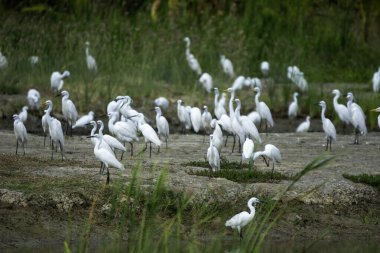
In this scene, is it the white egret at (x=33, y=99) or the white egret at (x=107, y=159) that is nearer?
the white egret at (x=107, y=159)

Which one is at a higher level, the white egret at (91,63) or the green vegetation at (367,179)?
the white egret at (91,63)

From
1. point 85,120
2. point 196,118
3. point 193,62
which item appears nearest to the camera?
point 196,118

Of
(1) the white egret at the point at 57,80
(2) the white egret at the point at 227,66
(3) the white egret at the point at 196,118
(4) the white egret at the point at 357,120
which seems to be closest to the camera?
A: (4) the white egret at the point at 357,120

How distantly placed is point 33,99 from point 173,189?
755cm

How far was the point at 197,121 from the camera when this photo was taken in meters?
16.7

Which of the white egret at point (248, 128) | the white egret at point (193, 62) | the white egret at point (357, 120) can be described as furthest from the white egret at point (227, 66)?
the white egret at point (248, 128)

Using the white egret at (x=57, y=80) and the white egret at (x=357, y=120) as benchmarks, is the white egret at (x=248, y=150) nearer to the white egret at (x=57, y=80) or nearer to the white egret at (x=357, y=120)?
the white egret at (x=357, y=120)

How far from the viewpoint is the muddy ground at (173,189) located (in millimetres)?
10258

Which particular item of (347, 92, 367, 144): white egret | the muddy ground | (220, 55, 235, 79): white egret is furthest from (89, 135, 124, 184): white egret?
(220, 55, 235, 79): white egret

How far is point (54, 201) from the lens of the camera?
34.6 ft

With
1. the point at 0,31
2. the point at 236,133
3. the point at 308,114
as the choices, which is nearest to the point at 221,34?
the point at 308,114

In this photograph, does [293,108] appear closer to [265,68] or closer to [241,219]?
[265,68]

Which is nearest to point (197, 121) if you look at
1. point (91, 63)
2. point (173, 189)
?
point (91, 63)

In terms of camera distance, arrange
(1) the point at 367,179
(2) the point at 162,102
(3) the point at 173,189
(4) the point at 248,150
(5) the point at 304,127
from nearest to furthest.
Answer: (3) the point at 173,189 → (1) the point at 367,179 → (4) the point at 248,150 → (5) the point at 304,127 → (2) the point at 162,102
